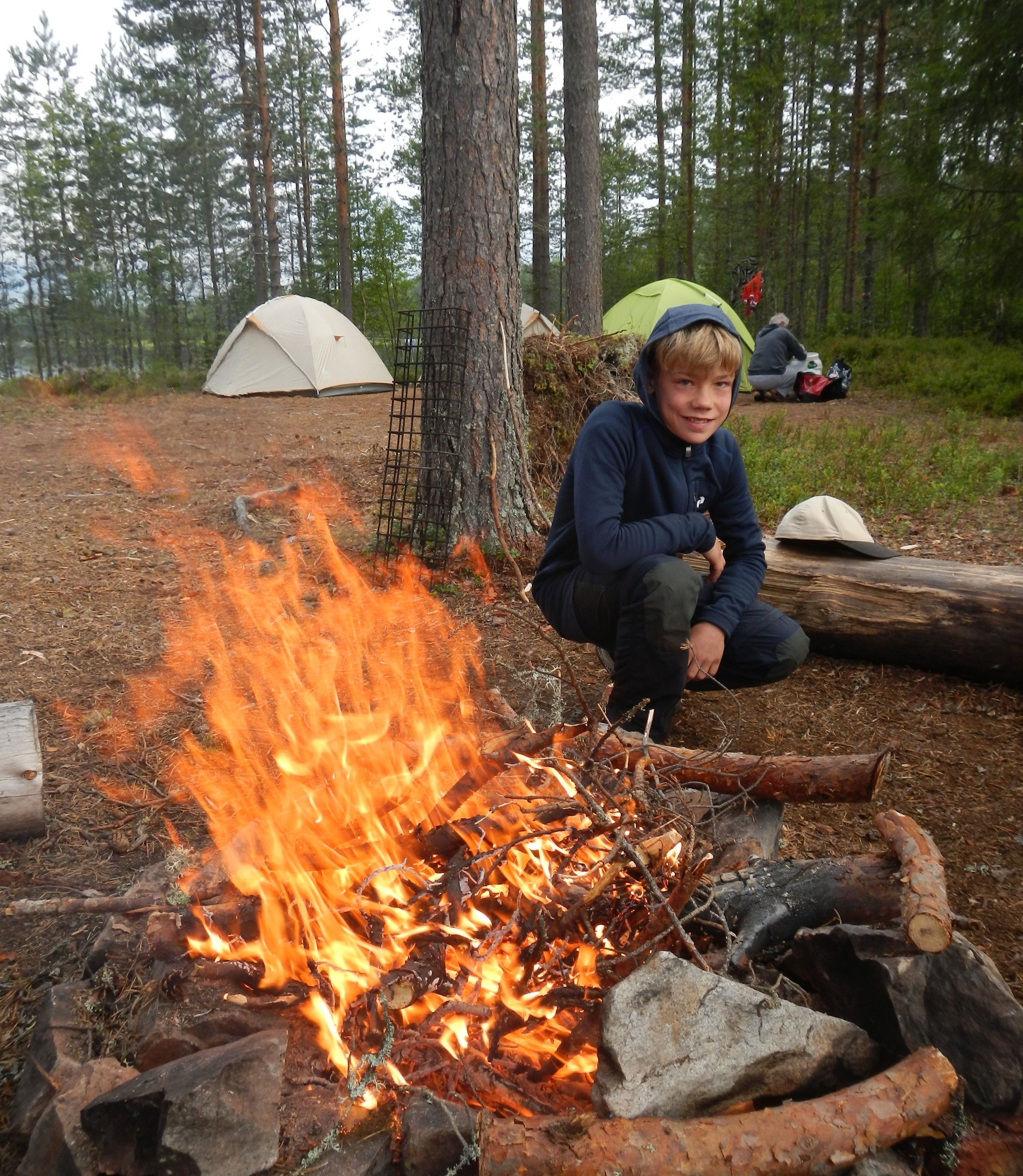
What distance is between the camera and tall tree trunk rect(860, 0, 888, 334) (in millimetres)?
16344

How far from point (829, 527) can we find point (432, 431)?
2668mm

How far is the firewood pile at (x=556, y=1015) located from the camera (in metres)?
1.58

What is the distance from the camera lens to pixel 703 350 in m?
2.97

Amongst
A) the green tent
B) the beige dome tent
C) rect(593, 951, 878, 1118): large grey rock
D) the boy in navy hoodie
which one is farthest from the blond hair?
the beige dome tent

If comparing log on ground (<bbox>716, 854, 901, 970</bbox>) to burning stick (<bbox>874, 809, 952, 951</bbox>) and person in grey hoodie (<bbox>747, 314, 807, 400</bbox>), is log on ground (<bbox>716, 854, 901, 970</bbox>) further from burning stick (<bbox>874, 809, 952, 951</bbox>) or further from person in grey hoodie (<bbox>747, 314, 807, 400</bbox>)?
person in grey hoodie (<bbox>747, 314, 807, 400</bbox>)

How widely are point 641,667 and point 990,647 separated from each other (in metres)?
1.82

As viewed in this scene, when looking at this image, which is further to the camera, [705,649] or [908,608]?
[908,608]

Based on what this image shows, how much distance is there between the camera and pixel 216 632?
15.8 ft

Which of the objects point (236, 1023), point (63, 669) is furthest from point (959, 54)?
point (236, 1023)

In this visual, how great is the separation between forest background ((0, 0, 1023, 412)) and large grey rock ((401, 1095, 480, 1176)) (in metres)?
13.6

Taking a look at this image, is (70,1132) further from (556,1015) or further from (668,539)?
(668,539)

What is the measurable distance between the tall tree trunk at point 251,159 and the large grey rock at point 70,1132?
2266 centimetres

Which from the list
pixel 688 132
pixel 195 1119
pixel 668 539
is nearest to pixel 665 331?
pixel 668 539

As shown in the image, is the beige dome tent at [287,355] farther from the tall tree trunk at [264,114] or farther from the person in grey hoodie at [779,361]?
the person in grey hoodie at [779,361]
